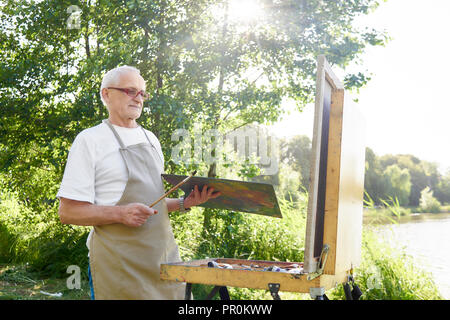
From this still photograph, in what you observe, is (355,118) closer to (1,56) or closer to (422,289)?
(422,289)

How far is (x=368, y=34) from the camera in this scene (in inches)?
259

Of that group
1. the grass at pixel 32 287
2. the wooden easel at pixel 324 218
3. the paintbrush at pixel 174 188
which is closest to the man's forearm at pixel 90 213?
the paintbrush at pixel 174 188

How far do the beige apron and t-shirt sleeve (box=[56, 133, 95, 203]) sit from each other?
152 millimetres

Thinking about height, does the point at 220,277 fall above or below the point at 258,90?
below

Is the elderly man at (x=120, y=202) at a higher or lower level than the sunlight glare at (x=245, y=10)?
lower

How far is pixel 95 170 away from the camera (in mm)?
2150

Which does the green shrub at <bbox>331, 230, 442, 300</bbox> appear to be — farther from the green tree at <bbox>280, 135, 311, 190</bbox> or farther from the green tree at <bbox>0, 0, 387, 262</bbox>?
the green tree at <bbox>280, 135, 311, 190</bbox>

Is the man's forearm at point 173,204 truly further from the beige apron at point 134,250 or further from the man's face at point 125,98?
the man's face at point 125,98

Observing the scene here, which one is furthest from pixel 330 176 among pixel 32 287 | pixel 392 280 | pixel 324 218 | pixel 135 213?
pixel 32 287

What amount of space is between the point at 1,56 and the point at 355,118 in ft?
21.2

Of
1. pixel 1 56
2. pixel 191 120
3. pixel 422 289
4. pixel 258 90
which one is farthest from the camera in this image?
pixel 1 56

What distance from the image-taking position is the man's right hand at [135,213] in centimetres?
205

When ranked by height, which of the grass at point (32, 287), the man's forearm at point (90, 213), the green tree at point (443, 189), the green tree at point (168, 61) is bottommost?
the grass at point (32, 287)
